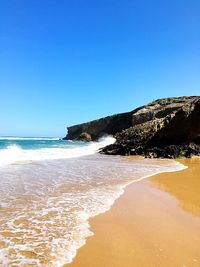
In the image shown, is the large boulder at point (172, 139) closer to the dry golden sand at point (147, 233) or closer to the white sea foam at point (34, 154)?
the white sea foam at point (34, 154)

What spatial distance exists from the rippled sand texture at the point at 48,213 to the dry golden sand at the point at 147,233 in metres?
0.31

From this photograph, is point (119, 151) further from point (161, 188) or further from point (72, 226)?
point (72, 226)

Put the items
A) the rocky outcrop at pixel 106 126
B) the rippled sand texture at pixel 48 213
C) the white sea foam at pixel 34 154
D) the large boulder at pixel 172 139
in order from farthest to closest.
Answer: the rocky outcrop at pixel 106 126, the large boulder at pixel 172 139, the white sea foam at pixel 34 154, the rippled sand texture at pixel 48 213

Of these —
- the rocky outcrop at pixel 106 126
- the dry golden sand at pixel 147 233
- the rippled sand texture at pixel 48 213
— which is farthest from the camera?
the rocky outcrop at pixel 106 126

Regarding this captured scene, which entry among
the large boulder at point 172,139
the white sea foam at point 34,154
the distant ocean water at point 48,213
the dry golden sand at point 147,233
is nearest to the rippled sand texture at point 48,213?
the distant ocean water at point 48,213

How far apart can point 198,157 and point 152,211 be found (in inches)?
642

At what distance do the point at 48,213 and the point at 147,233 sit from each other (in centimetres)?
252

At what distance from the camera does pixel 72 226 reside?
5969 mm

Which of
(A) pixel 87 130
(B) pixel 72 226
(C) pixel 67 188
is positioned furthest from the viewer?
(A) pixel 87 130

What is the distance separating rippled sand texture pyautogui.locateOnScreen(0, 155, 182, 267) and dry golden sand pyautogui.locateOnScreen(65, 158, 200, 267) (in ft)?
1.03

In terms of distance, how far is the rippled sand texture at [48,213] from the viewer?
4629 millimetres

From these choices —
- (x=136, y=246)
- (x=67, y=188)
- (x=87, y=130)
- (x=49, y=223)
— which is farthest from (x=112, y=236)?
(x=87, y=130)

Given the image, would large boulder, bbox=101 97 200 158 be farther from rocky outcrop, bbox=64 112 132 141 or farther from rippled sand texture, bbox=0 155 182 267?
rocky outcrop, bbox=64 112 132 141

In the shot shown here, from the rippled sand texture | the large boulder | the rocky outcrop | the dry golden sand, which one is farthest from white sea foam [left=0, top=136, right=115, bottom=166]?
the rocky outcrop
